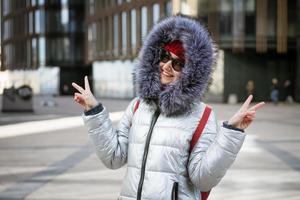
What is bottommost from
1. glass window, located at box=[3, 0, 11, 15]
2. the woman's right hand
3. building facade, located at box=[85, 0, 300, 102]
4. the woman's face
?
the woman's right hand

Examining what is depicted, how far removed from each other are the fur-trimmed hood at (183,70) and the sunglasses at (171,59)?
29mm

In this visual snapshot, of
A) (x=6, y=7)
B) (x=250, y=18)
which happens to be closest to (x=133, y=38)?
(x=250, y=18)

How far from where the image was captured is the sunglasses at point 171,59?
313 cm

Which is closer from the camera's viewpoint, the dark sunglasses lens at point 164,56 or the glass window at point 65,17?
the dark sunglasses lens at point 164,56

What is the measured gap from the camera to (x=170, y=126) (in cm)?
300

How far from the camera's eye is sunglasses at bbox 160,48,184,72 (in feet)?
10.3

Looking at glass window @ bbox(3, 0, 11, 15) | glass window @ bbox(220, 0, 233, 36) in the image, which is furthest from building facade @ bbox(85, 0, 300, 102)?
glass window @ bbox(3, 0, 11, 15)

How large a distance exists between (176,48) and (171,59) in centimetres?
7

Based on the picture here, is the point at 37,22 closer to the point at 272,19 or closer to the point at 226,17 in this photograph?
the point at 226,17

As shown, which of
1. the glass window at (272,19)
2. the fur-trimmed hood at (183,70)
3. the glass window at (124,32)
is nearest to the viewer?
Result: the fur-trimmed hood at (183,70)

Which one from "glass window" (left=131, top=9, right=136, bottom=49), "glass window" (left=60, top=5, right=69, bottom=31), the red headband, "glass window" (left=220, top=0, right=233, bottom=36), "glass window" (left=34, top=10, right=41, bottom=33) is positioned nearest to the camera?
the red headband

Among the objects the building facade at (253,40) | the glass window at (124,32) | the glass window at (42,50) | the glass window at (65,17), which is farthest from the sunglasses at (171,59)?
the glass window at (42,50)

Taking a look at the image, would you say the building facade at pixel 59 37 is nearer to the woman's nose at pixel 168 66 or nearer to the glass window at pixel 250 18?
the glass window at pixel 250 18

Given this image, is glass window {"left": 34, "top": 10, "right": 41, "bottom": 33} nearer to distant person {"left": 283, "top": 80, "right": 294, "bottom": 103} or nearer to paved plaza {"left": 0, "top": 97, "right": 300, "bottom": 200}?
distant person {"left": 283, "top": 80, "right": 294, "bottom": 103}
